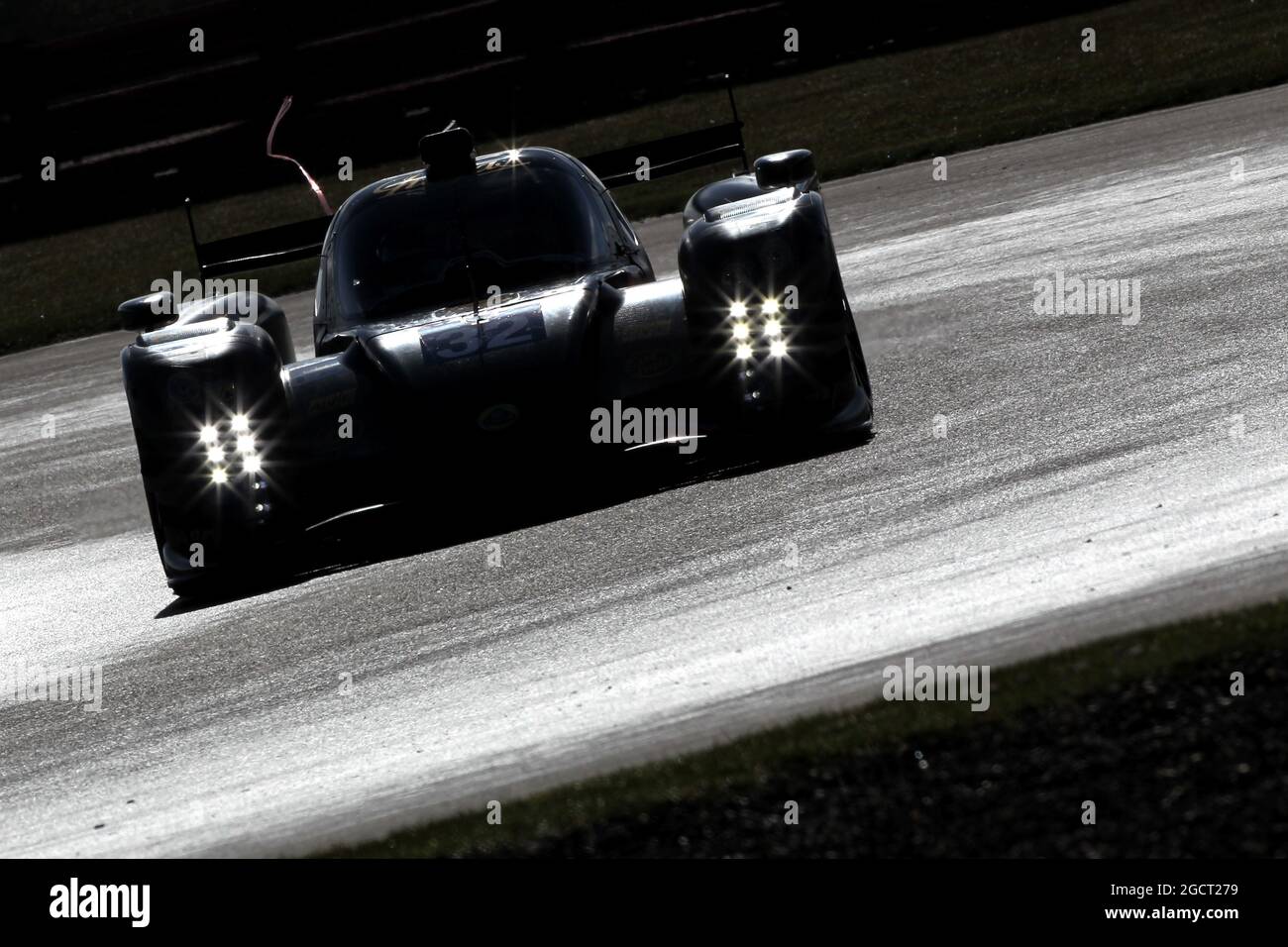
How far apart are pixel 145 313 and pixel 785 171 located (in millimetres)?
2836

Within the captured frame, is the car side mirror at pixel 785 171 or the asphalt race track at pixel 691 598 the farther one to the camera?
the car side mirror at pixel 785 171

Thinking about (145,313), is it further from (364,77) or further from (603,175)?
(364,77)

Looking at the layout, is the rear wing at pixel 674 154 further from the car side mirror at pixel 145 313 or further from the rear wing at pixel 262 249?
the car side mirror at pixel 145 313

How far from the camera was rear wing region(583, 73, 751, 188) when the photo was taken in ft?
29.8

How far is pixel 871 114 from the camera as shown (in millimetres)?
19453

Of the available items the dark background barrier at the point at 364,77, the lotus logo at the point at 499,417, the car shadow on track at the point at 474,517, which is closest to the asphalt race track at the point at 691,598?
the car shadow on track at the point at 474,517

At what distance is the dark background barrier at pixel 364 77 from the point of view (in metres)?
23.5

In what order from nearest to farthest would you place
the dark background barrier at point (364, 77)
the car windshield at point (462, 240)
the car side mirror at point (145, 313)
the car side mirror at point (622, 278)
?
1. the car side mirror at point (145, 313)
2. the car side mirror at point (622, 278)
3. the car windshield at point (462, 240)
4. the dark background barrier at point (364, 77)

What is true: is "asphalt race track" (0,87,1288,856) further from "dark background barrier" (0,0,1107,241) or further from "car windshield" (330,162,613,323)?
"dark background barrier" (0,0,1107,241)

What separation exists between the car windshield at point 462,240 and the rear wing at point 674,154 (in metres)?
0.56
